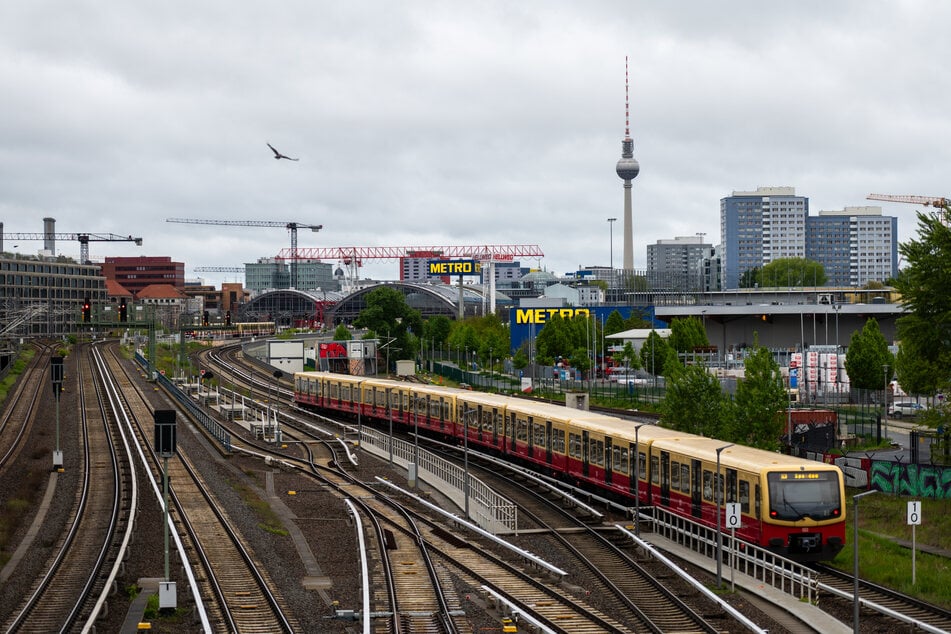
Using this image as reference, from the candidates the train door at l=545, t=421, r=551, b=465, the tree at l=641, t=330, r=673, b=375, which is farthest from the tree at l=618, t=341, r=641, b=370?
the train door at l=545, t=421, r=551, b=465

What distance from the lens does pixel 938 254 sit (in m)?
42.8

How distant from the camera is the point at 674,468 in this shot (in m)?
32.5

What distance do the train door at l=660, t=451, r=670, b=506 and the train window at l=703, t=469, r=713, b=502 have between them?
95.0 inches

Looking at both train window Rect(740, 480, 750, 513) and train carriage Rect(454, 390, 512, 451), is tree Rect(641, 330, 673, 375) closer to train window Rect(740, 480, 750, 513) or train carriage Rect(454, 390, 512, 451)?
train carriage Rect(454, 390, 512, 451)

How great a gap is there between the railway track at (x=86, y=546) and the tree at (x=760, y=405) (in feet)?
75.7

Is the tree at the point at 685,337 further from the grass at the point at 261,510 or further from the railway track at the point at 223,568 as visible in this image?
the railway track at the point at 223,568

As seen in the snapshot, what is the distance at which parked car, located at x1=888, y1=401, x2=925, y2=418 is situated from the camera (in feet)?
228

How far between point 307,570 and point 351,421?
152 feet

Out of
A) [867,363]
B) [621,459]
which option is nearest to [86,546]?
[621,459]

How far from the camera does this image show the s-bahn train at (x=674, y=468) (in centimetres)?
2798

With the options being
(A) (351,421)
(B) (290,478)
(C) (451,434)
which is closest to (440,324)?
(A) (351,421)

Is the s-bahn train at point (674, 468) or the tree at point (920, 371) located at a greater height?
the tree at point (920, 371)

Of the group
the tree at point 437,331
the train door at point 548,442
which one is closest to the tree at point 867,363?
the train door at point 548,442

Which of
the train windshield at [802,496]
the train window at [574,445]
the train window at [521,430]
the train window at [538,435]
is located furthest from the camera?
the train window at [521,430]
